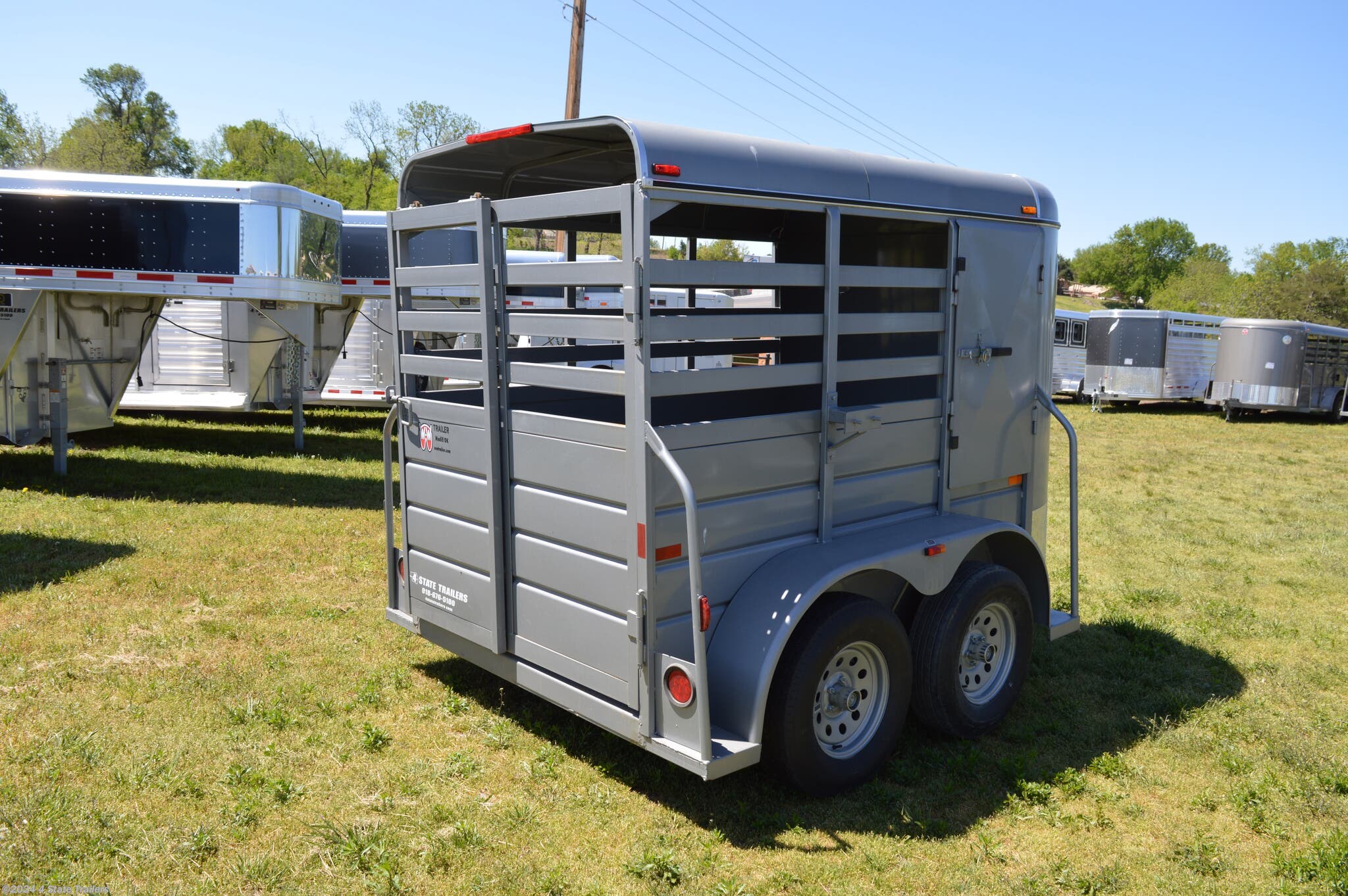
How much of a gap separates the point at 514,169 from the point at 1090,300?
110907 mm

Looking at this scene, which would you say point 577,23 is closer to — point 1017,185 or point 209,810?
point 1017,185

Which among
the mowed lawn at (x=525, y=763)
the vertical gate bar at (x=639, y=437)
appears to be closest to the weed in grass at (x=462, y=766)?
the mowed lawn at (x=525, y=763)

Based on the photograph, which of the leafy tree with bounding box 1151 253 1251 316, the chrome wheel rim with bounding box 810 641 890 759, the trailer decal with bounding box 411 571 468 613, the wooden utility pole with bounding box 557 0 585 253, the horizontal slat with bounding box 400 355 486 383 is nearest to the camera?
the chrome wheel rim with bounding box 810 641 890 759

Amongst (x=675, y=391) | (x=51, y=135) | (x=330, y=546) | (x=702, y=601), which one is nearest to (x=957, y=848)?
(x=702, y=601)

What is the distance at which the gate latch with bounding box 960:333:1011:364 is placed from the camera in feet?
16.4

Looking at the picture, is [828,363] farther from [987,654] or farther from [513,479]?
[987,654]

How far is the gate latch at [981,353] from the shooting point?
4.99 meters

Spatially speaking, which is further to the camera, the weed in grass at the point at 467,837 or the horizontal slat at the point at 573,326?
the horizontal slat at the point at 573,326

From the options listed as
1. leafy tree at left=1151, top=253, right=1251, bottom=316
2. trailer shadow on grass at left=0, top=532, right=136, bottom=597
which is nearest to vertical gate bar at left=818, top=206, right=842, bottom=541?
trailer shadow on grass at left=0, top=532, right=136, bottom=597

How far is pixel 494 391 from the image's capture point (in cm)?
441

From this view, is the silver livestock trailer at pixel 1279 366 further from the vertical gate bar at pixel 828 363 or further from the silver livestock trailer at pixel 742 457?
the vertical gate bar at pixel 828 363

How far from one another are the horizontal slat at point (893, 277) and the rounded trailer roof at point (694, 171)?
29 centimetres

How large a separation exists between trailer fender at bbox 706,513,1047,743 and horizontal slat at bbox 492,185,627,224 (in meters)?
1.62

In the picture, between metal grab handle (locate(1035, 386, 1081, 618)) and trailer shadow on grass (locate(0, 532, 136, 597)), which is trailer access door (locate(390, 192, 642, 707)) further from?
trailer shadow on grass (locate(0, 532, 136, 597))
